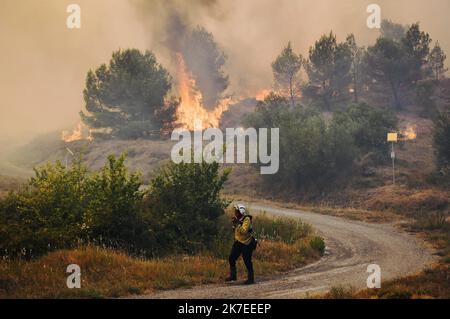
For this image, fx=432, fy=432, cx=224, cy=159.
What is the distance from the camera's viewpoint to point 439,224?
22.7 meters

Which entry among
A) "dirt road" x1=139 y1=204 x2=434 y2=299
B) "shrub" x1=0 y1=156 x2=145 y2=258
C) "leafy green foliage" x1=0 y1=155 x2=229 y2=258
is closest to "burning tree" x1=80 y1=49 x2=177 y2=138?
"dirt road" x1=139 y1=204 x2=434 y2=299

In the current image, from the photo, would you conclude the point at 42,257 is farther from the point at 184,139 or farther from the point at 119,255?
the point at 184,139

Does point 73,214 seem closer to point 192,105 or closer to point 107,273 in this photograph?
point 107,273

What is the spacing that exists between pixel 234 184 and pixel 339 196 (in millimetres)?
11794

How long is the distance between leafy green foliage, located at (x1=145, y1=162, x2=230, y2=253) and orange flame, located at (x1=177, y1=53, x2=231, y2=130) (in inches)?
2200

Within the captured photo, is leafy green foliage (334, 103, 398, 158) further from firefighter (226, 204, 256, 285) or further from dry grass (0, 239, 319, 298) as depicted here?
firefighter (226, 204, 256, 285)

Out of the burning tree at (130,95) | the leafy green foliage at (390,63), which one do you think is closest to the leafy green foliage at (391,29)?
the leafy green foliage at (390,63)

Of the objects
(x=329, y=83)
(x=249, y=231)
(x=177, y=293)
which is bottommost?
(x=177, y=293)

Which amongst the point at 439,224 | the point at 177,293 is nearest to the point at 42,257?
the point at 177,293

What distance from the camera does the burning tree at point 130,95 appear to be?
5756cm

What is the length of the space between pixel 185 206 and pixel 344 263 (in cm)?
646

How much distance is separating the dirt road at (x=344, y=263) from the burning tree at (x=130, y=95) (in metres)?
38.0

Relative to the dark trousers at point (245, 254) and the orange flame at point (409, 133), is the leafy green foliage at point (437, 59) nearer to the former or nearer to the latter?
the orange flame at point (409, 133)

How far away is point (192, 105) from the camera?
80938 millimetres
